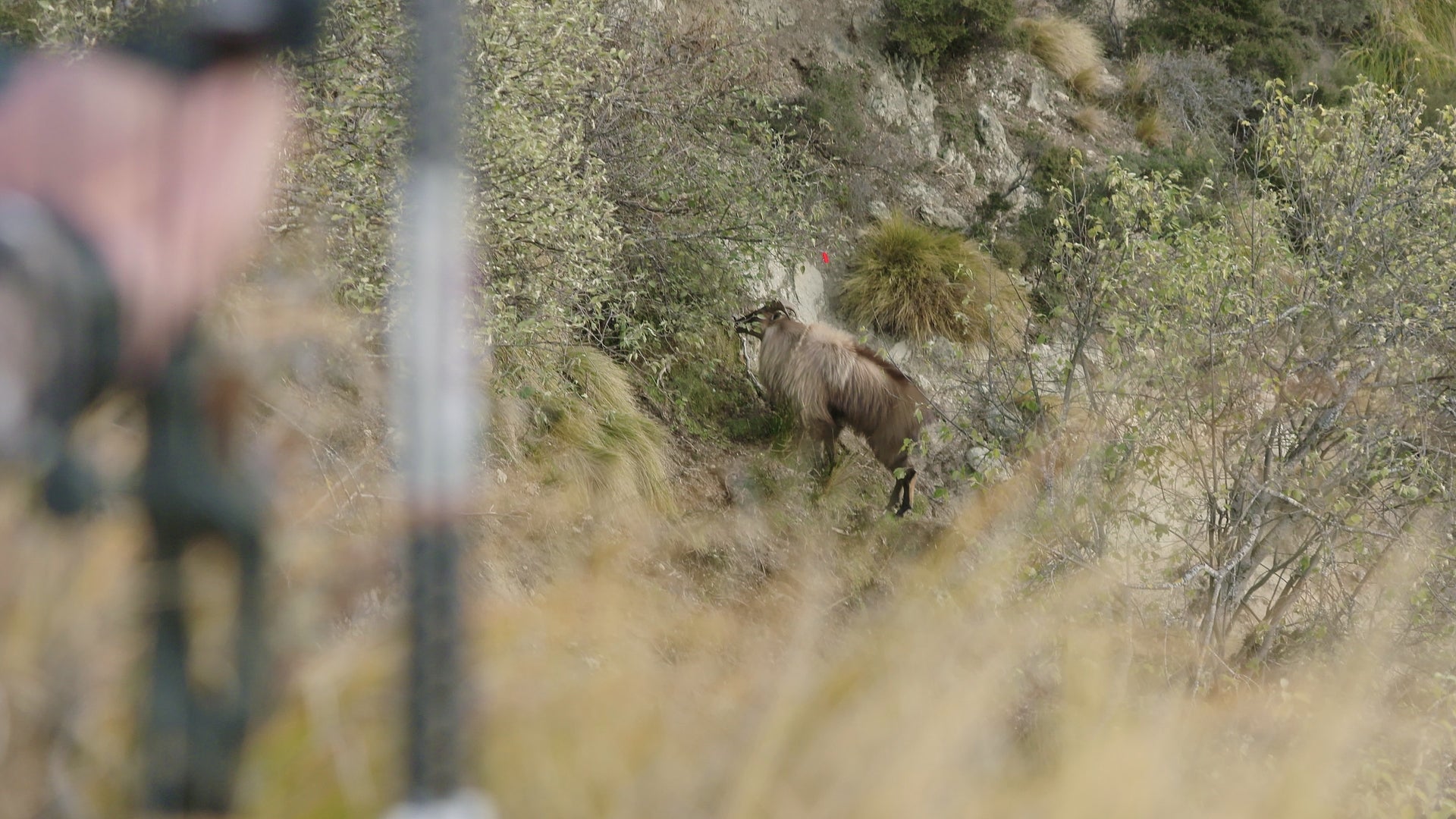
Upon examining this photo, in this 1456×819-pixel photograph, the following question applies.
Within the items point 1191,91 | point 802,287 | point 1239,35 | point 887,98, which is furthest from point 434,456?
point 1239,35

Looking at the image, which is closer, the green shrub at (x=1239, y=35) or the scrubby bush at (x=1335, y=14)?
the green shrub at (x=1239, y=35)

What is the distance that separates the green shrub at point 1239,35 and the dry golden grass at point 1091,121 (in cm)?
179

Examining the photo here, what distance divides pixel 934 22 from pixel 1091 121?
2.37 meters

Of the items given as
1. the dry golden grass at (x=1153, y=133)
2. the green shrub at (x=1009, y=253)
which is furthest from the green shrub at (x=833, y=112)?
the dry golden grass at (x=1153, y=133)

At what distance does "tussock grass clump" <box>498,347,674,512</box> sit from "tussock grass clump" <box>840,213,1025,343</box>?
2879 millimetres

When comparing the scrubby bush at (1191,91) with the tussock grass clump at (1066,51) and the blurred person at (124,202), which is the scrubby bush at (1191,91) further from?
the blurred person at (124,202)

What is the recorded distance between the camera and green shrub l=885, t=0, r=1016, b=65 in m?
11.1

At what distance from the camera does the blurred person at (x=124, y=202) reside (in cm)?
81

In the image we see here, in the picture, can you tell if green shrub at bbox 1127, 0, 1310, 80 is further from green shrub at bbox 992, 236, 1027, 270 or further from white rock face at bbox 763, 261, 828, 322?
white rock face at bbox 763, 261, 828, 322

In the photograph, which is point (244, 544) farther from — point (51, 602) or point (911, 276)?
point (911, 276)

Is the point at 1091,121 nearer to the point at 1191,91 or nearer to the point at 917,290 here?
the point at 1191,91

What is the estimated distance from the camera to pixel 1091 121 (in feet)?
40.0

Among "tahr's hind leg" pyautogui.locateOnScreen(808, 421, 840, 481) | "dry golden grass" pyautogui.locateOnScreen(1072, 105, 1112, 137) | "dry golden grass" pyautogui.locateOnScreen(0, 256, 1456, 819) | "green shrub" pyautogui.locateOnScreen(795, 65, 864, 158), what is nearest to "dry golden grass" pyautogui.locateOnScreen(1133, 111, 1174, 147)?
"dry golden grass" pyautogui.locateOnScreen(1072, 105, 1112, 137)

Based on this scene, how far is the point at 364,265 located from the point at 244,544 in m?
3.54
